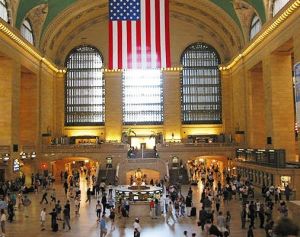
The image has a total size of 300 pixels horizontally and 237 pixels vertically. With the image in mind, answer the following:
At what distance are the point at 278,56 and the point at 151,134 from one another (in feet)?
59.5

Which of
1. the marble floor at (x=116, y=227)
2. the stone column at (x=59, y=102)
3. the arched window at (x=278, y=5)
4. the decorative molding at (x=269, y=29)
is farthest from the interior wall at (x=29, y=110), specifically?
the arched window at (x=278, y=5)

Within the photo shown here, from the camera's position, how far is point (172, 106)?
44.4m

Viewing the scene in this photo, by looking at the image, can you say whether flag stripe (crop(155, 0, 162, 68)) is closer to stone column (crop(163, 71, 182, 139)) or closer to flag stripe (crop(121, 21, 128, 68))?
flag stripe (crop(121, 21, 128, 68))

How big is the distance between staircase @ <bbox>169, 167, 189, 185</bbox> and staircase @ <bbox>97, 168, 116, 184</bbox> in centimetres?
481

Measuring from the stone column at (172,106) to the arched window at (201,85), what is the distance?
111cm

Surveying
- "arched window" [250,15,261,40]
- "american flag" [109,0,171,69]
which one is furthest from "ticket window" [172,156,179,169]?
"american flag" [109,0,171,69]

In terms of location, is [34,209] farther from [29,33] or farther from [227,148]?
[227,148]

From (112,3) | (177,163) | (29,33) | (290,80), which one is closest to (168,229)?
(112,3)

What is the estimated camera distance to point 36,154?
36562 mm

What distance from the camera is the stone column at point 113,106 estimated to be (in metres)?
44.3

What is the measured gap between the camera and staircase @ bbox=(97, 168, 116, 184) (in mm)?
34184

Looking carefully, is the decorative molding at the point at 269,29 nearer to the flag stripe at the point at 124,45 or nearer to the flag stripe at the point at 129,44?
the flag stripe at the point at 129,44

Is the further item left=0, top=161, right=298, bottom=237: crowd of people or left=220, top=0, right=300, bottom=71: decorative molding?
left=220, top=0, right=300, bottom=71: decorative molding

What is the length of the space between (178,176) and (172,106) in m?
11.8
